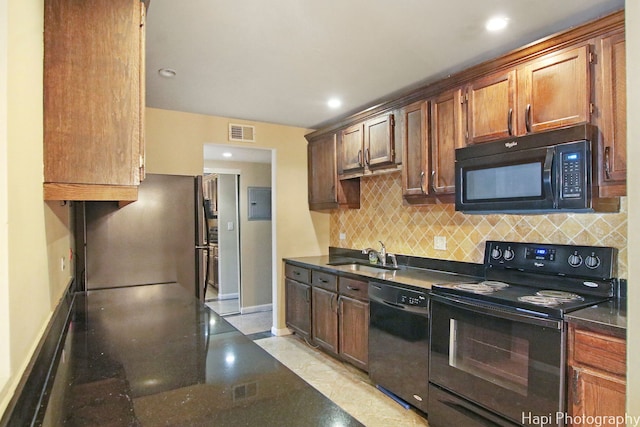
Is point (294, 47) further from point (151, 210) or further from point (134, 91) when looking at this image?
point (151, 210)

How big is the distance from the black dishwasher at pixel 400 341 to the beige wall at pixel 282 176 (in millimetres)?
1585

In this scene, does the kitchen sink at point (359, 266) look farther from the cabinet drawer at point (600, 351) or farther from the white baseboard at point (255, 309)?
the white baseboard at point (255, 309)

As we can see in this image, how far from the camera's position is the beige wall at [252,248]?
5227mm

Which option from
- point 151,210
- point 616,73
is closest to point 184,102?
point 151,210

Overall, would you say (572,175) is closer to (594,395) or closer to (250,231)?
(594,395)

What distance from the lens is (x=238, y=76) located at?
2686 mm

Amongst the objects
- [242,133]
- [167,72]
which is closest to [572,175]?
[167,72]

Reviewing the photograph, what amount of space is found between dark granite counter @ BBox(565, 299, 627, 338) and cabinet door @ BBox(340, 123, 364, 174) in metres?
2.10

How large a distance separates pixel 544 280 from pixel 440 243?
91 cm

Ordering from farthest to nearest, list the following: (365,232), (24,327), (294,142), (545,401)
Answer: (294,142), (365,232), (545,401), (24,327)

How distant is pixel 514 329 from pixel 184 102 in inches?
122

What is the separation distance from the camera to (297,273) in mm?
3912

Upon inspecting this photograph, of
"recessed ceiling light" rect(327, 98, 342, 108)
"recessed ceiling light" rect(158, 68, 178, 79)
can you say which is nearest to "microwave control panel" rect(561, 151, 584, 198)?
"recessed ceiling light" rect(327, 98, 342, 108)

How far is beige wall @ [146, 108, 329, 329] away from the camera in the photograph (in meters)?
3.63
